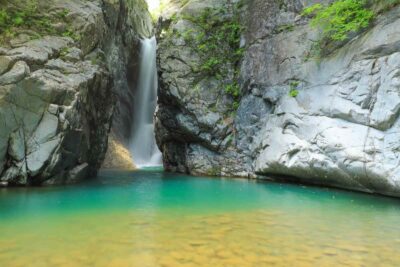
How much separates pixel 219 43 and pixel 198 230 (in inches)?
539

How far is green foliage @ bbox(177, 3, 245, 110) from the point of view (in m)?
17.0

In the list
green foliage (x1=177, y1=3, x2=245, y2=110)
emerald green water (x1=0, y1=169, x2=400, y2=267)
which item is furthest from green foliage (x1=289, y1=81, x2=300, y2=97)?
emerald green water (x1=0, y1=169, x2=400, y2=267)

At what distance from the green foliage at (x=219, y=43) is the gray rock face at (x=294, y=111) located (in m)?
0.57

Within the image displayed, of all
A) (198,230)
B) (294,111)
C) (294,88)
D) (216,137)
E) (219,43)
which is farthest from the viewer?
(219,43)

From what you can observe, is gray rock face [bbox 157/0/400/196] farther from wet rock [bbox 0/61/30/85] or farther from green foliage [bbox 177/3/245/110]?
wet rock [bbox 0/61/30/85]

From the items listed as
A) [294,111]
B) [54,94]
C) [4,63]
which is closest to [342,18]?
[294,111]

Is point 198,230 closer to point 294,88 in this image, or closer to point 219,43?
point 294,88

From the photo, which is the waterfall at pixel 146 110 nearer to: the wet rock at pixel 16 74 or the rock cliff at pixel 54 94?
the rock cliff at pixel 54 94

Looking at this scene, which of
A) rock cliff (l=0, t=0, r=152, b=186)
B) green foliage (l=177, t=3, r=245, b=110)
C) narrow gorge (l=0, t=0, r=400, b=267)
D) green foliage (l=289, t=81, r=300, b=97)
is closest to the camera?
narrow gorge (l=0, t=0, r=400, b=267)

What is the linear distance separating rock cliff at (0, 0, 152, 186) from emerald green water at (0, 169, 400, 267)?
7.40 ft

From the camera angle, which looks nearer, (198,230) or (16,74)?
(198,230)

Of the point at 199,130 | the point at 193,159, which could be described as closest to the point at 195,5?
the point at 199,130

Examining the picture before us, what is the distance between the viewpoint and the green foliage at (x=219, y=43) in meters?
17.0

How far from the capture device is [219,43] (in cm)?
1747
